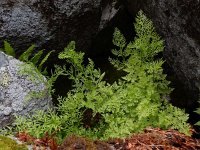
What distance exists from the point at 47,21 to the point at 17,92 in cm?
147

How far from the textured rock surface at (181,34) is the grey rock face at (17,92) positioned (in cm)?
184

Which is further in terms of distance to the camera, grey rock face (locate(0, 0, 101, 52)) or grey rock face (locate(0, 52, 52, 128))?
grey rock face (locate(0, 0, 101, 52))

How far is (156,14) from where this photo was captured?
5.69 meters

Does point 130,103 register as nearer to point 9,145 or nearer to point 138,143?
point 138,143

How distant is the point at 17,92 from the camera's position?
17.0 feet

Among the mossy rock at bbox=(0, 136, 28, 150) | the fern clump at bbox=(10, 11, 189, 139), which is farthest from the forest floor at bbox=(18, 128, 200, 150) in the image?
the fern clump at bbox=(10, 11, 189, 139)

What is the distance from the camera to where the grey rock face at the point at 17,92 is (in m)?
5.08

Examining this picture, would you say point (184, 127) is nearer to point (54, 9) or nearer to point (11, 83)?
point (11, 83)

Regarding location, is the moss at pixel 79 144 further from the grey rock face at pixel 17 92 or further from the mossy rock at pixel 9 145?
the grey rock face at pixel 17 92

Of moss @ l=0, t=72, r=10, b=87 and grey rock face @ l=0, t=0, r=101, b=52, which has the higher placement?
grey rock face @ l=0, t=0, r=101, b=52

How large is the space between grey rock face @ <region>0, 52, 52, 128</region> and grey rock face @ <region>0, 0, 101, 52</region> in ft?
2.76

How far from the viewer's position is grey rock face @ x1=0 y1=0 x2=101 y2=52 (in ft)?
19.6

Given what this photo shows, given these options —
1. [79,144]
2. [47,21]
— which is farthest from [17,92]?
[79,144]

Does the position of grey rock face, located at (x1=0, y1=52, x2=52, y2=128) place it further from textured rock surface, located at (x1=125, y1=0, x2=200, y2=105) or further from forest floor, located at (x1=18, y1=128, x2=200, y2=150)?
textured rock surface, located at (x1=125, y1=0, x2=200, y2=105)
